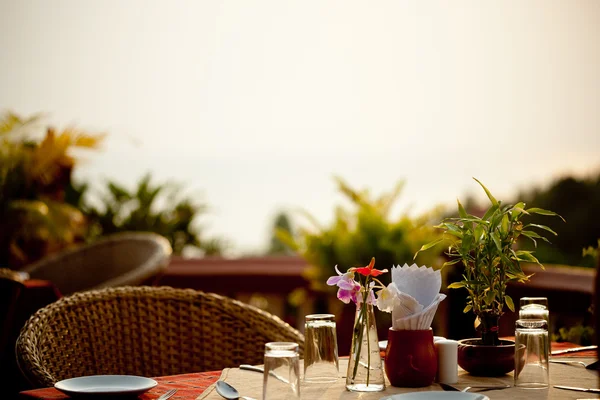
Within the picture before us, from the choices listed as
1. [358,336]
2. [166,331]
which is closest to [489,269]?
[358,336]

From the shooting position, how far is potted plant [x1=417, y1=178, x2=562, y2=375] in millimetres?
1522

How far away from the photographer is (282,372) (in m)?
1.23

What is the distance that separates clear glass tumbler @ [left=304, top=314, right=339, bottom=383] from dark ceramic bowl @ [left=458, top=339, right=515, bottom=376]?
0.93 feet

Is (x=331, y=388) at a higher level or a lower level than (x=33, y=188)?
lower

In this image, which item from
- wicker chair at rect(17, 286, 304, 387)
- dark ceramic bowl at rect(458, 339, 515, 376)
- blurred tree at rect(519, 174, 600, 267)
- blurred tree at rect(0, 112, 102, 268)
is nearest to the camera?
dark ceramic bowl at rect(458, 339, 515, 376)

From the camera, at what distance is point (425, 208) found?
4.86 metres

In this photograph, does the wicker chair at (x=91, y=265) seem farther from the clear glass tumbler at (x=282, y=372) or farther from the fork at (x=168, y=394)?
the clear glass tumbler at (x=282, y=372)

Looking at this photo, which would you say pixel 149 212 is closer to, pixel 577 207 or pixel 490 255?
pixel 490 255

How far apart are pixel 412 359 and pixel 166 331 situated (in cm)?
97

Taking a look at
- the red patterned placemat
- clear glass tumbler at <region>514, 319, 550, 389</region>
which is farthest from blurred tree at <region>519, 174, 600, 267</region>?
the red patterned placemat

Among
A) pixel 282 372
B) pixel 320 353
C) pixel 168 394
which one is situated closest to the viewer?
pixel 282 372

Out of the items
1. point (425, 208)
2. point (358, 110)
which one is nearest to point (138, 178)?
point (358, 110)

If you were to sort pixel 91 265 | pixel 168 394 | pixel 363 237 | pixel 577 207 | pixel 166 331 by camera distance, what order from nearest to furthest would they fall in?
pixel 168 394
pixel 166 331
pixel 363 237
pixel 91 265
pixel 577 207

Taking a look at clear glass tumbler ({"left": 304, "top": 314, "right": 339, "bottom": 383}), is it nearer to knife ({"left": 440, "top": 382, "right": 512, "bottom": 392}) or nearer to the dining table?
the dining table
